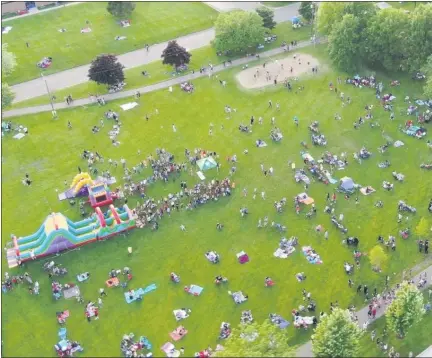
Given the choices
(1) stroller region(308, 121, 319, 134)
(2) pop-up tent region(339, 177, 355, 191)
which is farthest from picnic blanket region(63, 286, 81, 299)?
(1) stroller region(308, 121, 319, 134)

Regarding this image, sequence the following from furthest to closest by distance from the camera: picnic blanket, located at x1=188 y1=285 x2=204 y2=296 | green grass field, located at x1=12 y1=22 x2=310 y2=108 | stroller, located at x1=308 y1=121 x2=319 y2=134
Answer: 1. green grass field, located at x1=12 y1=22 x2=310 y2=108
2. stroller, located at x1=308 y1=121 x2=319 y2=134
3. picnic blanket, located at x1=188 y1=285 x2=204 y2=296

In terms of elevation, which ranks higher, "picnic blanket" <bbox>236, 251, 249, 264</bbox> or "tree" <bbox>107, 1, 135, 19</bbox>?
"tree" <bbox>107, 1, 135, 19</bbox>

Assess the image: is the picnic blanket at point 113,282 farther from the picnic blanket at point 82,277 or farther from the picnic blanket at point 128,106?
the picnic blanket at point 128,106

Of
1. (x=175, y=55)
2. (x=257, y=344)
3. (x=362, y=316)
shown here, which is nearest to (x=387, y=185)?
(x=362, y=316)

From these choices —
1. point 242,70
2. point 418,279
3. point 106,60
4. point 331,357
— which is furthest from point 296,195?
point 106,60

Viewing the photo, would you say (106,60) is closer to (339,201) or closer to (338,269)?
(339,201)

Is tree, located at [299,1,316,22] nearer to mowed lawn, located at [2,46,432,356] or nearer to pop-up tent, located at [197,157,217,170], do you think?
mowed lawn, located at [2,46,432,356]

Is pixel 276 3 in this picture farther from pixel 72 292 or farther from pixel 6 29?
pixel 72 292

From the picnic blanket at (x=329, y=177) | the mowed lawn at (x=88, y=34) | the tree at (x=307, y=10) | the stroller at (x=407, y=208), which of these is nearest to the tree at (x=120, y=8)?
the mowed lawn at (x=88, y=34)
